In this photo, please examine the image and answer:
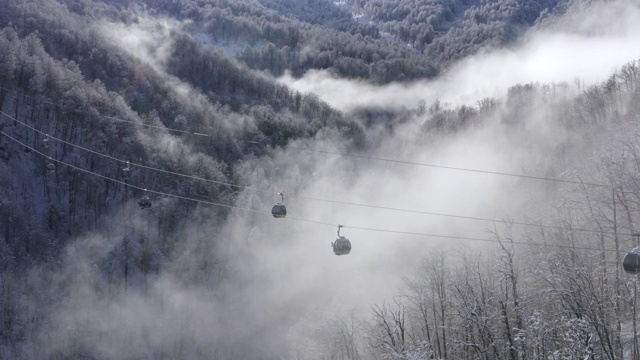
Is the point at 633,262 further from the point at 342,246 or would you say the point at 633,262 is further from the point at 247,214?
the point at 247,214

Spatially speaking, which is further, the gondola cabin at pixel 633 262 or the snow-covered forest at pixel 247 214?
the snow-covered forest at pixel 247 214

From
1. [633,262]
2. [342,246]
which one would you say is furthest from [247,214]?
[633,262]

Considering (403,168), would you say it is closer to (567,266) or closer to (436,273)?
(436,273)

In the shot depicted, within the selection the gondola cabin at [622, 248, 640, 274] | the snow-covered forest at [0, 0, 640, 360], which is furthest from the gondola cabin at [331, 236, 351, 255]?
the snow-covered forest at [0, 0, 640, 360]

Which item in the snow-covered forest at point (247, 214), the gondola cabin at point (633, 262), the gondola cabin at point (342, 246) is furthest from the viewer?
the snow-covered forest at point (247, 214)

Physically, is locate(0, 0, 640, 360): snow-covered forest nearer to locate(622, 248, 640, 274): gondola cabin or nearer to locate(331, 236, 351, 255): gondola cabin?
locate(331, 236, 351, 255): gondola cabin

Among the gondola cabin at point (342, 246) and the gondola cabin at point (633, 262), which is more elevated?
the gondola cabin at point (342, 246)

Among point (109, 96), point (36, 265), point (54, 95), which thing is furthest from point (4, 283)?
point (109, 96)

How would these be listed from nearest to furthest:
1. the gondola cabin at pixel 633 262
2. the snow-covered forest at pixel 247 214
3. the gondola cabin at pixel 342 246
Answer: the gondola cabin at pixel 633 262, the gondola cabin at pixel 342 246, the snow-covered forest at pixel 247 214

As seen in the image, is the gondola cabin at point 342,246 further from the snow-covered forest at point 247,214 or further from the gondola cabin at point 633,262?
the snow-covered forest at point 247,214

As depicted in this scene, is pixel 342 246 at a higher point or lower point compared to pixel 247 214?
lower

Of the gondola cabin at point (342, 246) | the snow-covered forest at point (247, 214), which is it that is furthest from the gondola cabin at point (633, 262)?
the snow-covered forest at point (247, 214)
